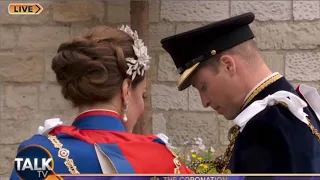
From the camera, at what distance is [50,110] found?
372 centimetres

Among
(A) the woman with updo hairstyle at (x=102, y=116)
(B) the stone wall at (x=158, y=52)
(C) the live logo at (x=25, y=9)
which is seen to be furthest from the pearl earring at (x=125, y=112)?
(C) the live logo at (x=25, y=9)

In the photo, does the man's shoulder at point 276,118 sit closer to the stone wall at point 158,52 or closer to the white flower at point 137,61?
the white flower at point 137,61

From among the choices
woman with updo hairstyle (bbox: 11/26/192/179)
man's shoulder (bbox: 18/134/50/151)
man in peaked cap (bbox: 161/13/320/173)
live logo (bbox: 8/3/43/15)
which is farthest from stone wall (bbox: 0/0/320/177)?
man's shoulder (bbox: 18/134/50/151)

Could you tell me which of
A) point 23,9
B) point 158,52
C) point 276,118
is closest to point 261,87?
point 276,118

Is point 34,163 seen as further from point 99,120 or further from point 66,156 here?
point 99,120

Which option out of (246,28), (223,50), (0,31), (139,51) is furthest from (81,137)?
(0,31)

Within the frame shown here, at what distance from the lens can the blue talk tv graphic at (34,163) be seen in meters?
1.25

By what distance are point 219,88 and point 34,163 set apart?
593 millimetres

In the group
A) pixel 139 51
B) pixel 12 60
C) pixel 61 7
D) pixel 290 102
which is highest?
pixel 139 51

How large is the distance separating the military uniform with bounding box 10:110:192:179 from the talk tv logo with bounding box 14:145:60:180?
0.02 metres

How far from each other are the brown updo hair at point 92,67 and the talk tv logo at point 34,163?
0.18 m

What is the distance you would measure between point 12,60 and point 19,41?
12 cm

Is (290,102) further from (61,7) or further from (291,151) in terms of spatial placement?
(61,7)

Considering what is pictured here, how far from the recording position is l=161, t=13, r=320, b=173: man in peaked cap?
145cm
